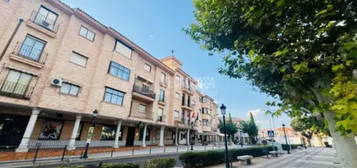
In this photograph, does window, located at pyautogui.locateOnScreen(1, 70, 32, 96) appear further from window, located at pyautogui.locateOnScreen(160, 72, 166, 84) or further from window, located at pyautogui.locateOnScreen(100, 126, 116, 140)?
window, located at pyautogui.locateOnScreen(160, 72, 166, 84)

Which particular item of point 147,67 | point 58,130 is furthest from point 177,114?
point 58,130

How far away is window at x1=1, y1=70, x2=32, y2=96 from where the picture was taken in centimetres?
1197

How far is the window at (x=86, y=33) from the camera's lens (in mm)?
16797

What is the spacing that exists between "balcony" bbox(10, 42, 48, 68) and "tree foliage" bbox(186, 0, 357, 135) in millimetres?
14750

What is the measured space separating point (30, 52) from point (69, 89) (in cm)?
406

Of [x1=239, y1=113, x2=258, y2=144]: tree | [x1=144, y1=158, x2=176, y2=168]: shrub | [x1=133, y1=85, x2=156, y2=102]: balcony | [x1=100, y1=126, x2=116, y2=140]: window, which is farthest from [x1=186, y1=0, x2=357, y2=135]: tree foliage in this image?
[x1=239, y1=113, x2=258, y2=144]: tree

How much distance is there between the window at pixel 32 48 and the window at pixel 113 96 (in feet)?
21.4

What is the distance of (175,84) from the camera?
1200 inches

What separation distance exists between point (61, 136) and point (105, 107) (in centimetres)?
457

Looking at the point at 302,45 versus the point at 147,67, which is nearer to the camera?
the point at 302,45

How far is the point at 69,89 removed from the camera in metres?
15.0

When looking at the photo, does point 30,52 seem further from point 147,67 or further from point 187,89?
point 187,89

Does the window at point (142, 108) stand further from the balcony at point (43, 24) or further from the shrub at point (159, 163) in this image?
the shrub at point (159, 163)

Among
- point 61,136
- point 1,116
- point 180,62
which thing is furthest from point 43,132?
point 180,62
